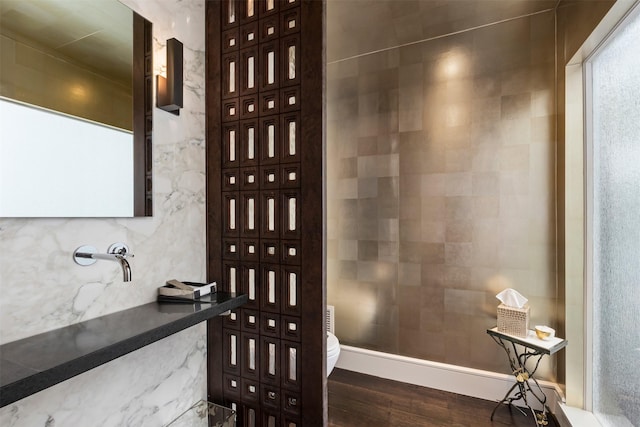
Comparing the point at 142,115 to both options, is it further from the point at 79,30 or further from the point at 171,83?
the point at 79,30

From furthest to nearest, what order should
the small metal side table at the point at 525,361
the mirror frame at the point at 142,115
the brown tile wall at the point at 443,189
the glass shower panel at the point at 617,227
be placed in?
the brown tile wall at the point at 443,189
the small metal side table at the point at 525,361
the glass shower panel at the point at 617,227
the mirror frame at the point at 142,115

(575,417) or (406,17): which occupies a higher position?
(406,17)

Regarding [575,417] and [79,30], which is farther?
[575,417]

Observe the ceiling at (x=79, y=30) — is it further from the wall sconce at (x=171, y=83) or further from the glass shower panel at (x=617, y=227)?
the glass shower panel at (x=617, y=227)

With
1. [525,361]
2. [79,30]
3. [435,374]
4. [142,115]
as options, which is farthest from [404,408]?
[79,30]

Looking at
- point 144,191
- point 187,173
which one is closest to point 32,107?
point 144,191

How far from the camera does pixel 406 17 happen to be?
216 cm

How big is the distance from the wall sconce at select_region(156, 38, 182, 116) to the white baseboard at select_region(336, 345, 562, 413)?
2307mm

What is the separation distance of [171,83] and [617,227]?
2.18 m

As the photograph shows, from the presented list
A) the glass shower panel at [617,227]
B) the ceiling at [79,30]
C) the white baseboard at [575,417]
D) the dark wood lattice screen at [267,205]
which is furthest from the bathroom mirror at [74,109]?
the white baseboard at [575,417]

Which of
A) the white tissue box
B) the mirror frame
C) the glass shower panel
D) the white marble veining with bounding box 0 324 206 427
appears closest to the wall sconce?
the mirror frame

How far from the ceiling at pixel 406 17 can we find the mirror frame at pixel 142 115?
1305 millimetres

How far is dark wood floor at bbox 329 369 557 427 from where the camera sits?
1963 mm

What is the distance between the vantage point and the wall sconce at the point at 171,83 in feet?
4.05
